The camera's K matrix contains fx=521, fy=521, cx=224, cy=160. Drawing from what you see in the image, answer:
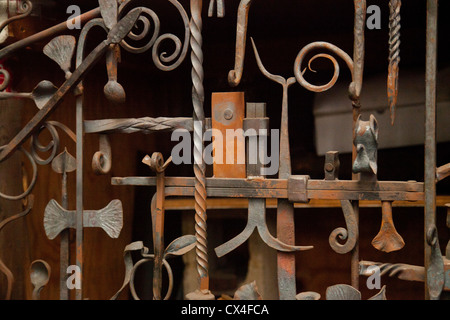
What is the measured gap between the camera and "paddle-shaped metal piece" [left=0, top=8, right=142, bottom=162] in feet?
3.90

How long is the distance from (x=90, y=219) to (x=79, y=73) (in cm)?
35

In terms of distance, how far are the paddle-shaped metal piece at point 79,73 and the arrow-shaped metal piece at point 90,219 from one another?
0.58ft

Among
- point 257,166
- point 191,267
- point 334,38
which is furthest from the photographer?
point 191,267

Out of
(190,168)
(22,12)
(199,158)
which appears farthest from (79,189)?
(190,168)

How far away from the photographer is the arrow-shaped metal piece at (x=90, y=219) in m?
1.25

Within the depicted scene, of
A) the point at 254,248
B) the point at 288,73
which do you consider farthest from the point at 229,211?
the point at 288,73

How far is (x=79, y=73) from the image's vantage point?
122cm

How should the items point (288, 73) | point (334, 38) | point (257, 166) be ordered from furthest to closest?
point (288, 73) < point (334, 38) < point (257, 166)

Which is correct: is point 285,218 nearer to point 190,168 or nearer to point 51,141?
point 51,141

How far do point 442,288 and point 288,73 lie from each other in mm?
1256

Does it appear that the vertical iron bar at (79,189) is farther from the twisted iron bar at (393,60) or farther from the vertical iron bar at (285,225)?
the twisted iron bar at (393,60)

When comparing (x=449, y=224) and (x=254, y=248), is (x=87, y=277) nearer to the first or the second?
(x=254, y=248)

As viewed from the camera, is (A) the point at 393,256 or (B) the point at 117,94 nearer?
(B) the point at 117,94

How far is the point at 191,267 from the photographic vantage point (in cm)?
229
